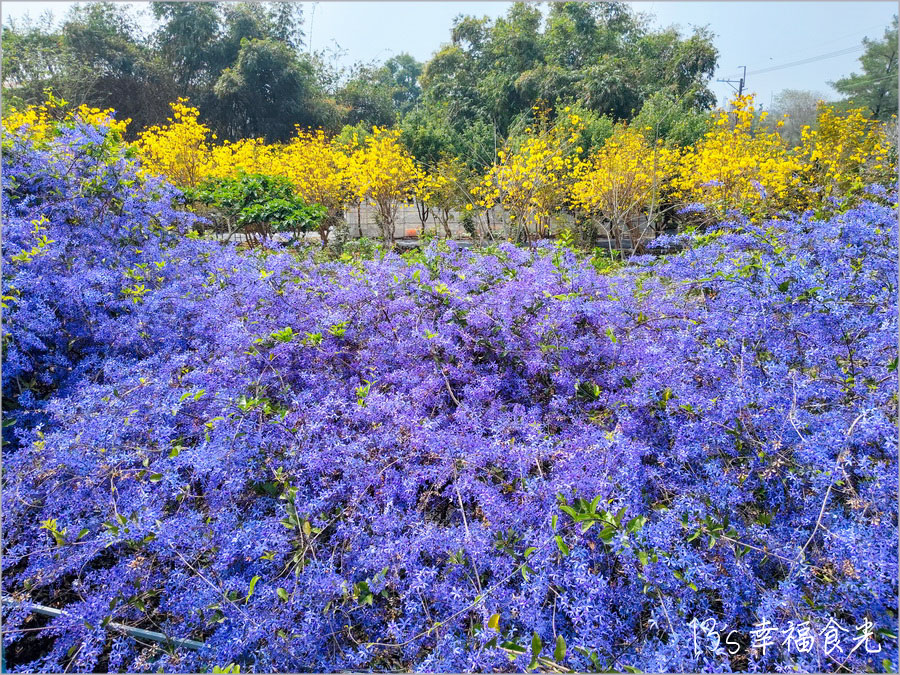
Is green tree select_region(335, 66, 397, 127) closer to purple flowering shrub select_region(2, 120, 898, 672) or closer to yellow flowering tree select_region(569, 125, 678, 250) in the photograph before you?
yellow flowering tree select_region(569, 125, 678, 250)

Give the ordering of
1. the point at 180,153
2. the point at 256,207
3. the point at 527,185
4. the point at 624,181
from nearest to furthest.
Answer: the point at 256,207, the point at 527,185, the point at 624,181, the point at 180,153

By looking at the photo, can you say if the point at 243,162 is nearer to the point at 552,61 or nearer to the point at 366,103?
the point at 552,61

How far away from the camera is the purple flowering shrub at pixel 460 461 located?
4.10 ft

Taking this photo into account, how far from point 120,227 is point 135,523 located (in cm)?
199

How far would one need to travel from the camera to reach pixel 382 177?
7.42 meters

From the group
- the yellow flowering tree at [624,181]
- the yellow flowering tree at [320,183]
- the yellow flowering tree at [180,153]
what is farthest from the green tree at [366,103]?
the yellow flowering tree at [624,181]

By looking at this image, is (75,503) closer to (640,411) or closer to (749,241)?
(640,411)

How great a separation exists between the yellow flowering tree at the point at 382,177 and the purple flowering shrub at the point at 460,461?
5100 millimetres

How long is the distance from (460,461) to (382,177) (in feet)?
21.3

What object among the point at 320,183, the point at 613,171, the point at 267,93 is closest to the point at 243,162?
the point at 320,183

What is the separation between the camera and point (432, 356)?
204cm

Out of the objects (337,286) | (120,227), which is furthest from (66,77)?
(337,286)

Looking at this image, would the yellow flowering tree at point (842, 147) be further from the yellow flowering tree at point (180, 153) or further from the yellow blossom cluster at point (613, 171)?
the yellow flowering tree at point (180, 153)

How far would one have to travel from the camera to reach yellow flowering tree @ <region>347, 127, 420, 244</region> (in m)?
7.38
